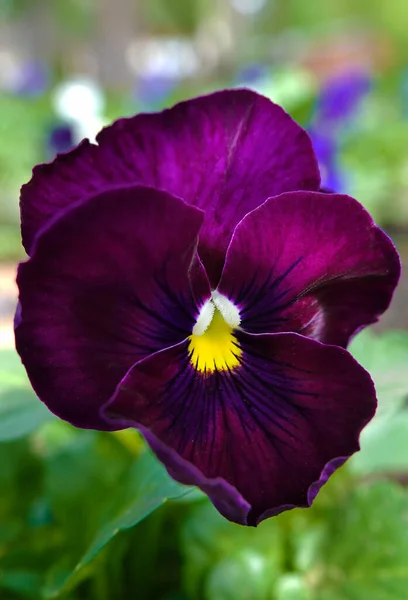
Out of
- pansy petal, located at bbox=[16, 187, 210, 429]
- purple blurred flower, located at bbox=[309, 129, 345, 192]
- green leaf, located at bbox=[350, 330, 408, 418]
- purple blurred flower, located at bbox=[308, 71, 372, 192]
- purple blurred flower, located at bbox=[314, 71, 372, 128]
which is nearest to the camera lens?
pansy petal, located at bbox=[16, 187, 210, 429]

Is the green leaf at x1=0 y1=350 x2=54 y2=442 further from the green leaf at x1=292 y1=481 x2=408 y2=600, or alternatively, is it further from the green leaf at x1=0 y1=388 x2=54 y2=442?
the green leaf at x1=292 y1=481 x2=408 y2=600

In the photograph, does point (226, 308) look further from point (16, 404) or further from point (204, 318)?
point (16, 404)

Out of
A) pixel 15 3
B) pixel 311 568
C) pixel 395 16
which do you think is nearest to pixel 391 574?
pixel 311 568

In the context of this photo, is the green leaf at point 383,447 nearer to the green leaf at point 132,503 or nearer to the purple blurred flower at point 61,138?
the green leaf at point 132,503

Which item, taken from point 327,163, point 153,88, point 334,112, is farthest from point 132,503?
point 153,88

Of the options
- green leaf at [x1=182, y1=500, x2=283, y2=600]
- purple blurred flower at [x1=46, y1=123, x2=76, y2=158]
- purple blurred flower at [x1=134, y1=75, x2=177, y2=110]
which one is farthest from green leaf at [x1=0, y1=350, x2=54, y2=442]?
purple blurred flower at [x1=134, y1=75, x2=177, y2=110]

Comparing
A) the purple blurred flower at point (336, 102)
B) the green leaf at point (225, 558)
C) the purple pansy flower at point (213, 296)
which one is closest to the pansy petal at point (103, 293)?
the purple pansy flower at point (213, 296)

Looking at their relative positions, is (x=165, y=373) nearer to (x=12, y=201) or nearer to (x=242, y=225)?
(x=242, y=225)
